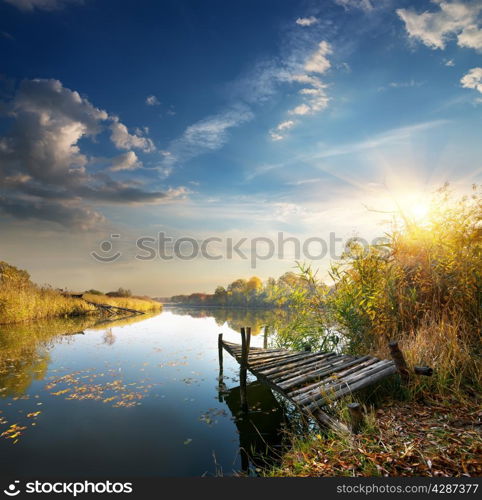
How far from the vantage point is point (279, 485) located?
9.43 ft

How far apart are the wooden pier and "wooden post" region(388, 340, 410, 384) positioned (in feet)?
0.21

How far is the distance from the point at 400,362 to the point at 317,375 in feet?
5.72

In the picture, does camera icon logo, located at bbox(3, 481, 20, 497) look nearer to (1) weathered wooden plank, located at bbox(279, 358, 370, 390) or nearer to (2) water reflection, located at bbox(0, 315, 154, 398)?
(1) weathered wooden plank, located at bbox(279, 358, 370, 390)

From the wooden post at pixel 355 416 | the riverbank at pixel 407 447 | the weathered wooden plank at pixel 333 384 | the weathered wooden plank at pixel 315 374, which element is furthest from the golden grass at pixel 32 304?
the wooden post at pixel 355 416

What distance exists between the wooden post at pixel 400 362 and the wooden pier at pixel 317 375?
6cm

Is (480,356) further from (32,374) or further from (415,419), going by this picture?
(32,374)

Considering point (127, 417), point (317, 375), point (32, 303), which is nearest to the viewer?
point (317, 375)

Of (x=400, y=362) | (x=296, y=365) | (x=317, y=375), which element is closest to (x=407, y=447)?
(x=400, y=362)

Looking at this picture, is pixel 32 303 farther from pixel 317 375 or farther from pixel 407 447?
pixel 407 447

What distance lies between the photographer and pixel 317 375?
21.1 feet

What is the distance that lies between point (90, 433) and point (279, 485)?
18.7ft

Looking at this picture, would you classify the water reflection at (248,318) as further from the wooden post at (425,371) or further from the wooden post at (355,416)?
the wooden post at (355,416)

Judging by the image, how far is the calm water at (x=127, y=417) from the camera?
5.61 metres

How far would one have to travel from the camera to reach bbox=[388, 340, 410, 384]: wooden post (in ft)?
17.7
